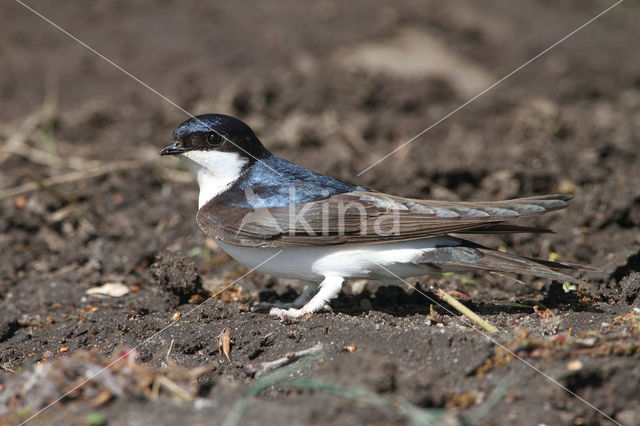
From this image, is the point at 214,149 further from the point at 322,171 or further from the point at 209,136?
the point at 322,171

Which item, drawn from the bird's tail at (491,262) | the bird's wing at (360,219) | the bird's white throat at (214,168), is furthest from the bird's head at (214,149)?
the bird's tail at (491,262)

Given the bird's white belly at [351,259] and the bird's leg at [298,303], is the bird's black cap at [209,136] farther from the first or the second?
the bird's leg at [298,303]

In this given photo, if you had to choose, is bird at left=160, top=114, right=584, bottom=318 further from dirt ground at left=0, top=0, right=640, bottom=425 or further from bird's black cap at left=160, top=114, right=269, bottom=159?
dirt ground at left=0, top=0, right=640, bottom=425

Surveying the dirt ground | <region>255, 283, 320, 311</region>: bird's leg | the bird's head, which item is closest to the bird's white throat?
the bird's head

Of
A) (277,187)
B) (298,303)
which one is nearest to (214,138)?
(277,187)

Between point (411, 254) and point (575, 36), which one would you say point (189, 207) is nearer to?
point (411, 254)

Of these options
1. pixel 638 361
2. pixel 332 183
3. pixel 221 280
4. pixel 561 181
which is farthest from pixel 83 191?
pixel 638 361

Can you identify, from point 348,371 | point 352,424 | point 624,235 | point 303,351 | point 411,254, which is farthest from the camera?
point 624,235
